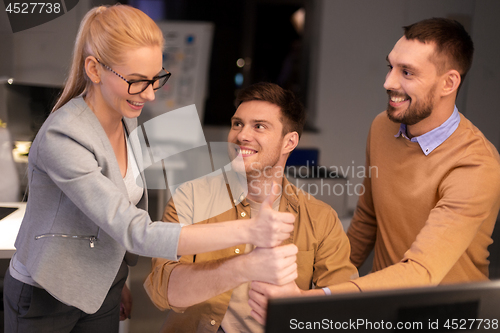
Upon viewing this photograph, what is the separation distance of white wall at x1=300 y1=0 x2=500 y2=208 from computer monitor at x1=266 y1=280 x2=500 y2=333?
156 cm

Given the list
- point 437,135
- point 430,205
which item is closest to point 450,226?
point 430,205

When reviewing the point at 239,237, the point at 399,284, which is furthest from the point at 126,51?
the point at 399,284

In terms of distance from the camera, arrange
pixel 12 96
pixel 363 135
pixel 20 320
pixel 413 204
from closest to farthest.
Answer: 1. pixel 20 320
2. pixel 413 204
3. pixel 12 96
4. pixel 363 135

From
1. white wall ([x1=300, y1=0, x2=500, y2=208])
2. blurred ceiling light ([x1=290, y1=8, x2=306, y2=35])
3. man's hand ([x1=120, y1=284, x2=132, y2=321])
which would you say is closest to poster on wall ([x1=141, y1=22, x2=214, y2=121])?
blurred ceiling light ([x1=290, y1=8, x2=306, y2=35])

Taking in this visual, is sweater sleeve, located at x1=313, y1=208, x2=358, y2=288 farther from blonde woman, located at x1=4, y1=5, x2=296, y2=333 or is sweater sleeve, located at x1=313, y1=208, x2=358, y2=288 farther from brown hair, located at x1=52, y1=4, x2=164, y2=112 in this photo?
brown hair, located at x1=52, y1=4, x2=164, y2=112

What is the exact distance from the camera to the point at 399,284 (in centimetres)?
127

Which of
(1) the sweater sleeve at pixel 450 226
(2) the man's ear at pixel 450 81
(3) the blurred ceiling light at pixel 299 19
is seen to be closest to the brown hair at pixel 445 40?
(2) the man's ear at pixel 450 81

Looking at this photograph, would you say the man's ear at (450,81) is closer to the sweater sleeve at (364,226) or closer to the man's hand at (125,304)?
the sweater sleeve at (364,226)

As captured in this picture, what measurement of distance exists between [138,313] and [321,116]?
1.46m

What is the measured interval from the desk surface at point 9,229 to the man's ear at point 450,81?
1.55 m

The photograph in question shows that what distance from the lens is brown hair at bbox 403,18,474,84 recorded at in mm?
1417

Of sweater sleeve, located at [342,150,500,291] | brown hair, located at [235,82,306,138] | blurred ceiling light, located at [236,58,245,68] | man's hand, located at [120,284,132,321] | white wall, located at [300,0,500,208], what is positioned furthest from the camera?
blurred ceiling light, located at [236,58,245,68]

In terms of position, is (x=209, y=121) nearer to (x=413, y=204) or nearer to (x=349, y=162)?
(x=349, y=162)

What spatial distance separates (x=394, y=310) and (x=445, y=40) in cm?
107
